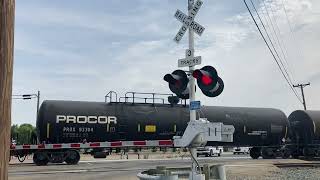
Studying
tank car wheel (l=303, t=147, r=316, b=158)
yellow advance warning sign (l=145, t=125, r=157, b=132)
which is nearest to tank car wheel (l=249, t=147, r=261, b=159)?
tank car wheel (l=303, t=147, r=316, b=158)

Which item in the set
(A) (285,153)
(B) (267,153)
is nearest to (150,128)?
(B) (267,153)

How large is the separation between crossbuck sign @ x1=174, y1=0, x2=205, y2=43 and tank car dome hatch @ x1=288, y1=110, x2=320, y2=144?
2625 centimetres

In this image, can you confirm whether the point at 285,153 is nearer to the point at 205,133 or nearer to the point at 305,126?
the point at 305,126

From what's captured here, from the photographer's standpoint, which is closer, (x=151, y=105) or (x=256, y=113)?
(x=151, y=105)

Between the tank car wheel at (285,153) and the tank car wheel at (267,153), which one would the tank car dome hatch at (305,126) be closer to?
the tank car wheel at (285,153)

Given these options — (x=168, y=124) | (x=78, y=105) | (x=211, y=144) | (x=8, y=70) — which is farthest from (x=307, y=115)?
(x=8, y=70)

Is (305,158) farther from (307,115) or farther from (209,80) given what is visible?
(209,80)

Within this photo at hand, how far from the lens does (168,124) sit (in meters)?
27.8

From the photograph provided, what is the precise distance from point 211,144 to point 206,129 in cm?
2127

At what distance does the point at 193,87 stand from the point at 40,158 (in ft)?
63.3

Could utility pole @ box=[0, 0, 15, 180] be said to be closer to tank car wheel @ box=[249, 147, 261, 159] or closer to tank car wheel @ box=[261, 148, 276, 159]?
tank car wheel @ box=[261, 148, 276, 159]

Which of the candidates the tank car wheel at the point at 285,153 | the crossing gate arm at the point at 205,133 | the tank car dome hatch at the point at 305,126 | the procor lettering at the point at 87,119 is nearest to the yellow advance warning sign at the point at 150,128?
the procor lettering at the point at 87,119

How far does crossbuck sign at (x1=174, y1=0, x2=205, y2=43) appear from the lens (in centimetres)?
860

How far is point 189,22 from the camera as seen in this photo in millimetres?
8766
